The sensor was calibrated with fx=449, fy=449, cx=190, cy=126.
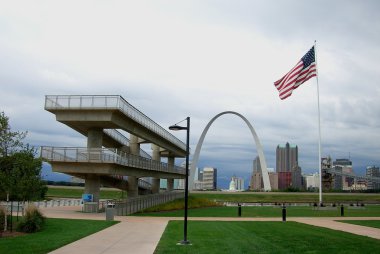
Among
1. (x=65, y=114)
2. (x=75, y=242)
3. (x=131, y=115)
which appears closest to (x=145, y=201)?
(x=131, y=115)

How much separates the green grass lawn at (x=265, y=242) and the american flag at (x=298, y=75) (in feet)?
74.8

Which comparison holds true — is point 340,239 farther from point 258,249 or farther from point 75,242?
point 75,242

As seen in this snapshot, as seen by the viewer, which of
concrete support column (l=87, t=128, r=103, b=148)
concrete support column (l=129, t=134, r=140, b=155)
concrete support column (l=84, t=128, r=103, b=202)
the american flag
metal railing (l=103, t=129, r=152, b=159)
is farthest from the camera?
concrete support column (l=129, t=134, r=140, b=155)

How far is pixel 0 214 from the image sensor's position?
2086 centimetres

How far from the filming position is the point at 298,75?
146ft

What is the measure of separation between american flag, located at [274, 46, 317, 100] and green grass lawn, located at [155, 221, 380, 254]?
74.8ft

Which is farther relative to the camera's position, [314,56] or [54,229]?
[314,56]

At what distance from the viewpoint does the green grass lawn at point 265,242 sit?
621 inches

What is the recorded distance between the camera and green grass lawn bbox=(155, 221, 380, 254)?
51.7 feet

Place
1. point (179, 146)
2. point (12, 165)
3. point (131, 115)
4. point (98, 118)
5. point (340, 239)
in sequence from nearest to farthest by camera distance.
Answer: point (340, 239)
point (12, 165)
point (98, 118)
point (131, 115)
point (179, 146)

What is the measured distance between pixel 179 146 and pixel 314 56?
34.4m

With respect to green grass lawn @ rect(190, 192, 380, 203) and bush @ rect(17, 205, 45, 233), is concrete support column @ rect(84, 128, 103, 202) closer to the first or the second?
bush @ rect(17, 205, 45, 233)

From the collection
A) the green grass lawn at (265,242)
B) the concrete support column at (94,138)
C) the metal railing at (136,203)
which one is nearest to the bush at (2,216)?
the green grass lawn at (265,242)

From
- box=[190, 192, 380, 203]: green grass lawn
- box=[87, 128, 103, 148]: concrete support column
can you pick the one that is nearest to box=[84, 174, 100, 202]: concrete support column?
box=[87, 128, 103, 148]: concrete support column
